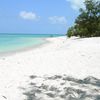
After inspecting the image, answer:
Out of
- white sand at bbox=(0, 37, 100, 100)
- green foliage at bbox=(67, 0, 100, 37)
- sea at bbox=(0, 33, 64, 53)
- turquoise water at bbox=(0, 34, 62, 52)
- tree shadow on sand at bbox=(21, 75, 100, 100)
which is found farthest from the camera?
green foliage at bbox=(67, 0, 100, 37)

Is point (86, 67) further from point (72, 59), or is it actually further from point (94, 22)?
point (94, 22)

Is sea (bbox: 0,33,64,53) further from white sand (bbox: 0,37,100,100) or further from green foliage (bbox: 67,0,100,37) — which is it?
white sand (bbox: 0,37,100,100)

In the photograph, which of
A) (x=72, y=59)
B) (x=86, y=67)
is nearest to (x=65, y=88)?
(x=86, y=67)

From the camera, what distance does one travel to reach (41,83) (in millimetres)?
7566

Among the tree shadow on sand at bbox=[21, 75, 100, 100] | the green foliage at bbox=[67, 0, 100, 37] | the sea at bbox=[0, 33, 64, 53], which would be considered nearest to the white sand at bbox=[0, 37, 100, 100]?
the tree shadow on sand at bbox=[21, 75, 100, 100]

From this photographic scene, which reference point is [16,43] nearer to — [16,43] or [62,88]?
[16,43]

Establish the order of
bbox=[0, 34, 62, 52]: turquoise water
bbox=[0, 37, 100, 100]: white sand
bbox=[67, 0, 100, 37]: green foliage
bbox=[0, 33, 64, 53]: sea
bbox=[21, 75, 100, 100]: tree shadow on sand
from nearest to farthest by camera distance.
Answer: bbox=[21, 75, 100, 100]: tree shadow on sand < bbox=[0, 37, 100, 100]: white sand < bbox=[0, 33, 64, 53]: sea < bbox=[0, 34, 62, 52]: turquoise water < bbox=[67, 0, 100, 37]: green foliage

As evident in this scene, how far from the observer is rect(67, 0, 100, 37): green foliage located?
35.3 m

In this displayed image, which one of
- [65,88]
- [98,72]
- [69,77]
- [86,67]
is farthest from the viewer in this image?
[86,67]

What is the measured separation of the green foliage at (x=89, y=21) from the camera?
35.3 meters

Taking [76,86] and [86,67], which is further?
[86,67]

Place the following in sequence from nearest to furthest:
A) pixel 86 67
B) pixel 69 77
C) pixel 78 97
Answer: pixel 78 97
pixel 69 77
pixel 86 67

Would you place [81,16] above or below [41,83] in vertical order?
above

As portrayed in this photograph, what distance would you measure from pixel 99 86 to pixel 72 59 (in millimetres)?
4363
